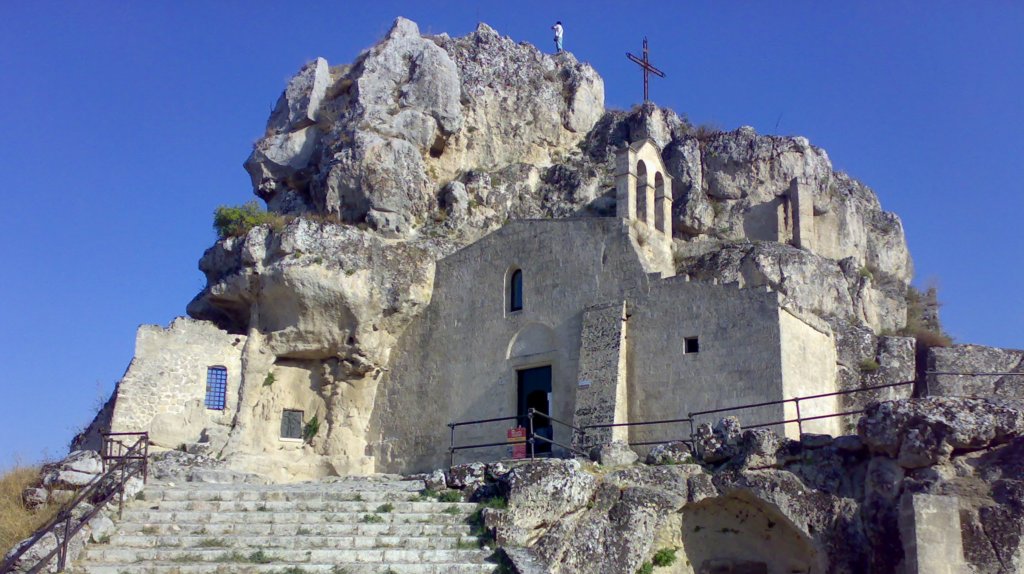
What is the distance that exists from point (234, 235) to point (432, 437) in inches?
332

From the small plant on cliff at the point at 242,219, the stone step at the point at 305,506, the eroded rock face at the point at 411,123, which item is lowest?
the stone step at the point at 305,506

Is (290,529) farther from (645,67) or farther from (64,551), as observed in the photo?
(645,67)

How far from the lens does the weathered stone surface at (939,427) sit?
16641 millimetres

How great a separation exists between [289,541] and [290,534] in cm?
35

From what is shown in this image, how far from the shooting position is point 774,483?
17.9 m

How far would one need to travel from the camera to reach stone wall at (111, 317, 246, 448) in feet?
88.0

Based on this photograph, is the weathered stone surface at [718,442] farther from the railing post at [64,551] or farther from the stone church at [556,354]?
the railing post at [64,551]

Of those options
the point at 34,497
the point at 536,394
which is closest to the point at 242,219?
the point at 536,394

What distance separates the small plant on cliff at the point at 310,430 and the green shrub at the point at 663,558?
45.2ft

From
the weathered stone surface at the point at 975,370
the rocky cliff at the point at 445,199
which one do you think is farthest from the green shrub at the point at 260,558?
the weathered stone surface at the point at 975,370

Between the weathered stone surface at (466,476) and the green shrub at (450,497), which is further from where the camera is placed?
the weathered stone surface at (466,476)

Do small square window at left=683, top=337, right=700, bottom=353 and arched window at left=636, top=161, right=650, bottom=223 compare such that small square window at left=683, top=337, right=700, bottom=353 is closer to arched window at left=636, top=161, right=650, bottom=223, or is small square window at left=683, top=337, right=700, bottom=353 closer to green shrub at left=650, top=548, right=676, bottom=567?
arched window at left=636, top=161, right=650, bottom=223

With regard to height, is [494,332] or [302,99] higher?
[302,99]

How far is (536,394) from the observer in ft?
87.8
